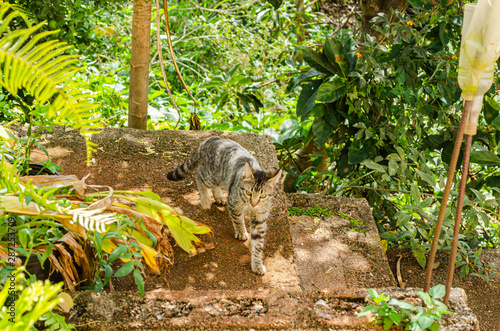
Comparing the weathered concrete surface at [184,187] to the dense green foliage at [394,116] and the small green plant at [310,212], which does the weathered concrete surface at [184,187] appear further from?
the dense green foliage at [394,116]

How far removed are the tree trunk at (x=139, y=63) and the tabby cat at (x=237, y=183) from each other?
0.94m

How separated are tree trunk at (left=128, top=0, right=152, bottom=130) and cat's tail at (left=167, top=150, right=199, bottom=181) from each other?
98 cm

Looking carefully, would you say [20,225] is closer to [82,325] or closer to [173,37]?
[82,325]

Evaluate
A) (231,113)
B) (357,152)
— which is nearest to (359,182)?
(357,152)

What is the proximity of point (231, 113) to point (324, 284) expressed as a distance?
3620 millimetres

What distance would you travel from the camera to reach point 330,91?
3.34m

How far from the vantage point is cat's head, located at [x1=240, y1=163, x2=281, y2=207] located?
3125 mm

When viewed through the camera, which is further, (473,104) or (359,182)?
(359,182)

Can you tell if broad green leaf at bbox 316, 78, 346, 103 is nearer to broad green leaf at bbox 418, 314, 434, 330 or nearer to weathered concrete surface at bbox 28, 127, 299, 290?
weathered concrete surface at bbox 28, 127, 299, 290

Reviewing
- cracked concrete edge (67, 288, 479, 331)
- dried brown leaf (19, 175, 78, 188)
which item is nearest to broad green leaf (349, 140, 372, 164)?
cracked concrete edge (67, 288, 479, 331)

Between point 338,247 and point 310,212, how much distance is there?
1.63 feet

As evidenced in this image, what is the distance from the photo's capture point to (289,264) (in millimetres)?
3008

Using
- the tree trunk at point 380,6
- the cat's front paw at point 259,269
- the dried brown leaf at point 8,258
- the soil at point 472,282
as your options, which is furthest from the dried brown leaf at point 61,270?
the tree trunk at point 380,6

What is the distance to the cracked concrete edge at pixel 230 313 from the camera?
1.76 metres
